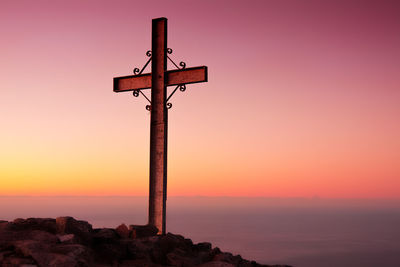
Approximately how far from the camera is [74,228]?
36.2ft

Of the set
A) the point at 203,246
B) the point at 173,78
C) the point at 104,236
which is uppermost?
the point at 173,78

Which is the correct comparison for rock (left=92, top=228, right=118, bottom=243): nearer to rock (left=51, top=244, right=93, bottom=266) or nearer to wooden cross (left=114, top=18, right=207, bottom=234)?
rock (left=51, top=244, right=93, bottom=266)

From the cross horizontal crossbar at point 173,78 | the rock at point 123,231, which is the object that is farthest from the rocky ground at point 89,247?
the cross horizontal crossbar at point 173,78

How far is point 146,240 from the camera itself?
11211mm

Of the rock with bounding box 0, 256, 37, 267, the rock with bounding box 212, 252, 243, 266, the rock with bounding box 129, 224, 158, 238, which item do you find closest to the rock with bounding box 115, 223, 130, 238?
the rock with bounding box 129, 224, 158, 238

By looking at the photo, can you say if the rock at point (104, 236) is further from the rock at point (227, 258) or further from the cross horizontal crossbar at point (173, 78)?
the cross horizontal crossbar at point (173, 78)

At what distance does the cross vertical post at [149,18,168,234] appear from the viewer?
14359 mm

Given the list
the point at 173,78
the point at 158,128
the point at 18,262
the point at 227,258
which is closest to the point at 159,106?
the point at 158,128

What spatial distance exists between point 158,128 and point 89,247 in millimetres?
4963

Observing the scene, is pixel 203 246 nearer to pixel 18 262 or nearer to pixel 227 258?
pixel 227 258

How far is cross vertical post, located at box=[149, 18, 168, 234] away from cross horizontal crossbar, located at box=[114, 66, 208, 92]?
11.4 inches

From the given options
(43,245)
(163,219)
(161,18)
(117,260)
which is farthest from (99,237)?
(161,18)

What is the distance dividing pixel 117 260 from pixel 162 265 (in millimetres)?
1008

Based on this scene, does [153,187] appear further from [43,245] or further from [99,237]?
[43,245]
